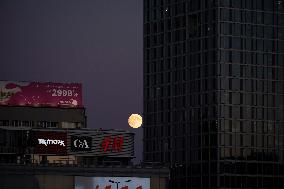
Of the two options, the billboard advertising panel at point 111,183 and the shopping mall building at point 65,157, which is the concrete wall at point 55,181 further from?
the billboard advertising panel at point 111,183

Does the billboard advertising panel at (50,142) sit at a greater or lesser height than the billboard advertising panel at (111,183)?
greater

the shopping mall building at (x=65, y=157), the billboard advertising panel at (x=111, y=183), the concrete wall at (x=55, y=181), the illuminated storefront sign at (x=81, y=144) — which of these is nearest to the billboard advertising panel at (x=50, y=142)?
the shopping mall building at (x=65, y=157)

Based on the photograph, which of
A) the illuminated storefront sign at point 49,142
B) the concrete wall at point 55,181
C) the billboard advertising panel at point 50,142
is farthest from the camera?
the illuminated storefront sign at point 49,142

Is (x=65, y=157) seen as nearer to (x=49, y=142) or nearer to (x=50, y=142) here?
(x=50, y=142)

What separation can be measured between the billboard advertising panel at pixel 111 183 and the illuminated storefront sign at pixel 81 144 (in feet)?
13.1

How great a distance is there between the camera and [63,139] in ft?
457

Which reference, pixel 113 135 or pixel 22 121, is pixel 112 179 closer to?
pixel 113 135

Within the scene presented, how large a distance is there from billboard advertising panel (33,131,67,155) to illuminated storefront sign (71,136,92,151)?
146cm

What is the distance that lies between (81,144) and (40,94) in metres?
13.5

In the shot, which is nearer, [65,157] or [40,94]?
[65,157]

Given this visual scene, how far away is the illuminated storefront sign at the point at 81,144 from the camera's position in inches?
5522

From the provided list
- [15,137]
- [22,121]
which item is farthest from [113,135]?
[22,121]

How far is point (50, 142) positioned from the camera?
13875 cm

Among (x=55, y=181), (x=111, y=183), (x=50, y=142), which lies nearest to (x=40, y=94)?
(x=50, y=142)
